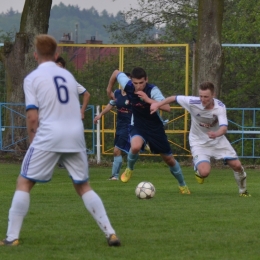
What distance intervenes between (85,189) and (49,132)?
64 centimetres

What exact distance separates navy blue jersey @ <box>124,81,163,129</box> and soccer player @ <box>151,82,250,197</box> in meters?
0.65

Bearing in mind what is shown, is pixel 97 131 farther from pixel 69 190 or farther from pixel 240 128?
pixel 69 190

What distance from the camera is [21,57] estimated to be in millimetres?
21469

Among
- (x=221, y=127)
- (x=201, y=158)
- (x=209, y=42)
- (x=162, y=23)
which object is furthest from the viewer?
(x=162, y=23)

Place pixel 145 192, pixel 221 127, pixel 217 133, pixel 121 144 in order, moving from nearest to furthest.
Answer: pixel 217 133 < pixel 221 127 < pixel 145 192 < pixel 121 144

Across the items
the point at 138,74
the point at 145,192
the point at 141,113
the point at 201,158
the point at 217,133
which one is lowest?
the point at 145,192

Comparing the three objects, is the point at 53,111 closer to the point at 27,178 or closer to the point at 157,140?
the point at 27,178

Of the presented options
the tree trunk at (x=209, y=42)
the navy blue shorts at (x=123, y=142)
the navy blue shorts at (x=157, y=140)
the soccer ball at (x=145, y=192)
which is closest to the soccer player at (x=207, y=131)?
the navy blue shorts at (x=157, y=140)

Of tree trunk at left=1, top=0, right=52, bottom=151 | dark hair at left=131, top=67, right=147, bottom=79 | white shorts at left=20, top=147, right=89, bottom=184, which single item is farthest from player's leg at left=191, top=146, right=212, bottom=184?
tree trunk at left=1, top=0, right=52, bottom=151

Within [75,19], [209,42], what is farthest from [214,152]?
[75,19]

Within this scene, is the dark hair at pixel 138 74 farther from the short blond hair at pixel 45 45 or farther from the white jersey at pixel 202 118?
the short blond hair at pixel 45 45

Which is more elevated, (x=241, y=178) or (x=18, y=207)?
(x=18, y=207)

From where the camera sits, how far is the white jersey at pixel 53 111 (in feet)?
21.9

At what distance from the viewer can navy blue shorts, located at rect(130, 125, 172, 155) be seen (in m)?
11.9
